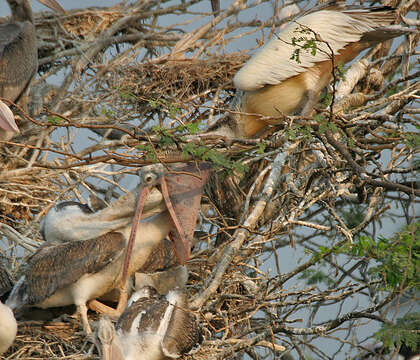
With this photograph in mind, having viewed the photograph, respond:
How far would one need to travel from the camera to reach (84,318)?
3205mm

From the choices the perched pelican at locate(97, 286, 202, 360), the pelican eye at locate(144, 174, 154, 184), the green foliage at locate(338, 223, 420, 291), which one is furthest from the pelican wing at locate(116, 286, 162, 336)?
the green foliage at locate(338, 223, 420, 291)

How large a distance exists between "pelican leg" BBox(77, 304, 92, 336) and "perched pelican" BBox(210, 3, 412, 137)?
1.40m

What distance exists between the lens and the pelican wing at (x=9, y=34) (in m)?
5.34

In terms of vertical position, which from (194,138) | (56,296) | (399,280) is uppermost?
(194,138)

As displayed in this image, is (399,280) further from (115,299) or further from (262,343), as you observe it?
(115,299)

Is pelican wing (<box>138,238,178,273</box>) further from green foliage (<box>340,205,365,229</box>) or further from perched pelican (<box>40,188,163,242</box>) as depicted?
green foliage (<box>340,205,365,229</box>)

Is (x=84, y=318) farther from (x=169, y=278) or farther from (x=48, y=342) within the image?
(x=169, y=278)

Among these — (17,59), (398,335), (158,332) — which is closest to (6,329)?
(158,332)

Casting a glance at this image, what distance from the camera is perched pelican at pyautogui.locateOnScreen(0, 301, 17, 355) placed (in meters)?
2.92

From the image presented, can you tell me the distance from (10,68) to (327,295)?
327 cm

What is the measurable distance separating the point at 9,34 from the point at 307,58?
269 centimetres

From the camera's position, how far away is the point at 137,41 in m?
5.98

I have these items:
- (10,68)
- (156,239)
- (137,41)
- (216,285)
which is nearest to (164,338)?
(216,285)

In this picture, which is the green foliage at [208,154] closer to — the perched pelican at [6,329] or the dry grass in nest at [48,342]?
the dry grass in nest at [48,342]
